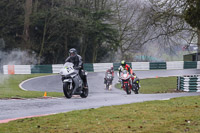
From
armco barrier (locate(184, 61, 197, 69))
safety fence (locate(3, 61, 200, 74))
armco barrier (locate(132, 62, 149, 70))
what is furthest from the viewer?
armco barrier (locate(132, 62, 149, 70))

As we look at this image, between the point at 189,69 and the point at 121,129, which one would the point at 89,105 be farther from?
the point at 189,69

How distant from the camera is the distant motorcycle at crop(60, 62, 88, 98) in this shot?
11.9m

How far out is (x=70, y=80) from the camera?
1191 cm

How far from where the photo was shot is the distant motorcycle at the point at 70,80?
11.9 meters

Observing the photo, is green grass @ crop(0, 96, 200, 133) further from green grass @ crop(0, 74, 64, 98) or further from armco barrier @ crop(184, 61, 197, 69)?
armco barrier @ crop(184, 61, 197, 69)

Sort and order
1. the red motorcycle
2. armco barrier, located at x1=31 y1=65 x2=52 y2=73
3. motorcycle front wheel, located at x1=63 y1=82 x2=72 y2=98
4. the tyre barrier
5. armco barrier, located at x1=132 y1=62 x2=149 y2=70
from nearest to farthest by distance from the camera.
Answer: motorcycle front wheel, located at x1=63 y1=82 x2=72 y2=98 < the red motorcycle < the tyre barrier < armco barrier, located at x1=31 y1=65 x2=52 y2=73 < armco barrier, located at x1=132 y1=62 x2=149 y2=70

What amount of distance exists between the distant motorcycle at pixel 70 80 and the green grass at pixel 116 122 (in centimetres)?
319

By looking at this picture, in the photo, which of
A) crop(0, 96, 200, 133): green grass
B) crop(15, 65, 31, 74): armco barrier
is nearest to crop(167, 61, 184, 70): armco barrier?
crop(15, 65, 31, 74): armco barrier

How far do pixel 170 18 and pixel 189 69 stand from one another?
1529 centimetres

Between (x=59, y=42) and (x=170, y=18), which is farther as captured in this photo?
(x=59, y=42)

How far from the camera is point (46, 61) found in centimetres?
4403

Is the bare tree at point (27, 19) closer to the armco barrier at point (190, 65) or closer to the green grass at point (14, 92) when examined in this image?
the green grass at point (14, 92)

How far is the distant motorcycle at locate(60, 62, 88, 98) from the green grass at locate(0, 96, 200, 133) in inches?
126

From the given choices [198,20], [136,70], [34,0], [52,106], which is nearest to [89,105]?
[52,106]
